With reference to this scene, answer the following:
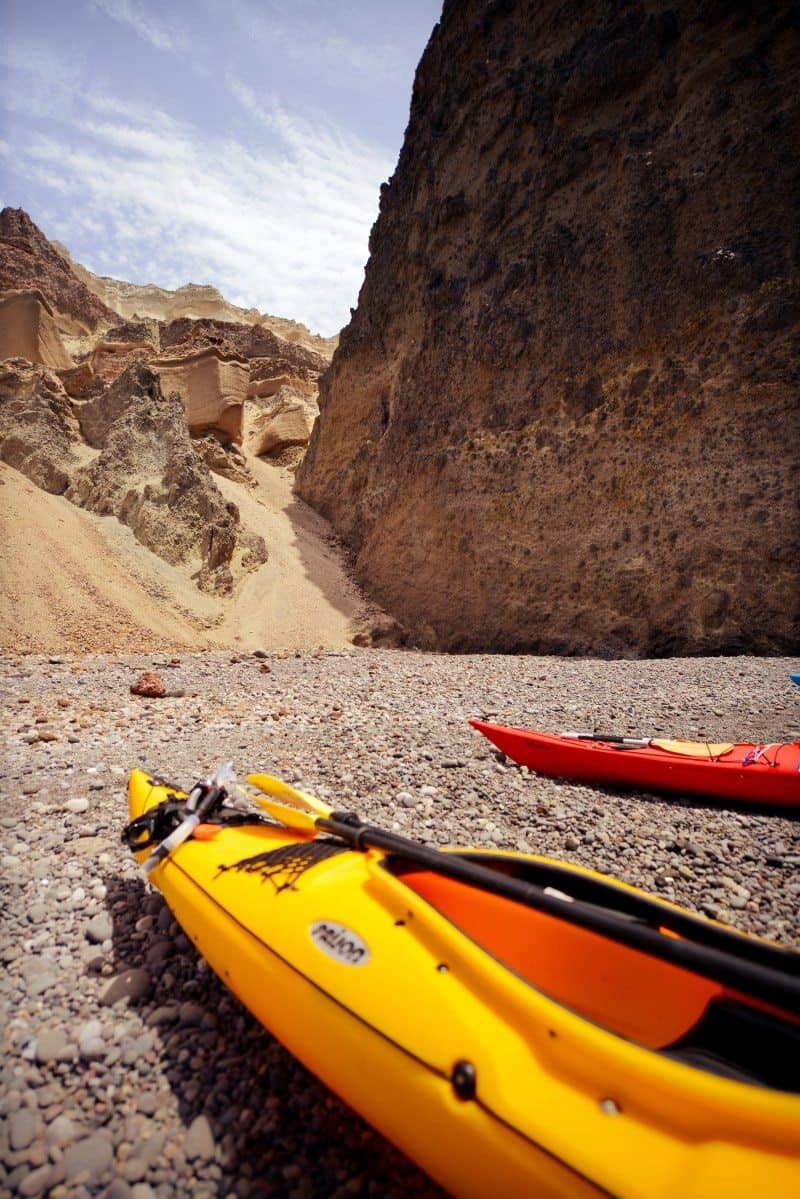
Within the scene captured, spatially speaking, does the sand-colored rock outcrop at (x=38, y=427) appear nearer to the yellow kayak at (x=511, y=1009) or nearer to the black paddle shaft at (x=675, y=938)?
the yellow kayak at (x=511, y=1009)

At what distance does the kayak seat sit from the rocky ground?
838mm

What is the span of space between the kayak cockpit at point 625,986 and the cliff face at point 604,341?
706cm

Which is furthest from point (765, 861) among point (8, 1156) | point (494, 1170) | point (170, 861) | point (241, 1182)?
point (8, 1156)

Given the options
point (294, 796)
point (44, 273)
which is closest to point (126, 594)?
point (294, 796)

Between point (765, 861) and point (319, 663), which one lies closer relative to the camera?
point (765, 861)

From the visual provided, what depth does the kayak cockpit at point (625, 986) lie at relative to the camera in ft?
4.43

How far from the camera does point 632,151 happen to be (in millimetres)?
8773

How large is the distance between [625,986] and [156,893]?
6.46 ft

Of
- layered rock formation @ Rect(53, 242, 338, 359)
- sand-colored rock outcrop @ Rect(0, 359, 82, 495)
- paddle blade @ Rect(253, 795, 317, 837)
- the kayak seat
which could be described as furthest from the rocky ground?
layered rock formation @ Rect(53, 242, 338, 359)

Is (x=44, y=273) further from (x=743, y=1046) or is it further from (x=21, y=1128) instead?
(x=743, y=1046)

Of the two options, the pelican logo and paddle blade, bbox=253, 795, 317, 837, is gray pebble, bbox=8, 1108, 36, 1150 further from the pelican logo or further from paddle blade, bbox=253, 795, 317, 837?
paddle blade, bbox=253, 795, 317, 837

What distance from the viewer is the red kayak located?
3.22 metres

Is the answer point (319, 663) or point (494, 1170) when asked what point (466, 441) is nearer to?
point (319, 663)

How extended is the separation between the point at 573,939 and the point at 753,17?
1260 centimetres
